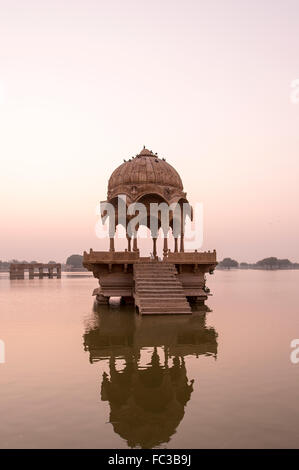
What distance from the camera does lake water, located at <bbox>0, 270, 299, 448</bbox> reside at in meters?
5.83

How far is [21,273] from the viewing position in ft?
250

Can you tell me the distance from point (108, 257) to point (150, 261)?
2.91 meters

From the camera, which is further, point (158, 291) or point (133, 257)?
point (133, 257)

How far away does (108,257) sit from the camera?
24.1 m

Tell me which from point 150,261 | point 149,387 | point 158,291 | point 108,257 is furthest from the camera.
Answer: point 150,261

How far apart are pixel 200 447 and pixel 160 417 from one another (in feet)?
4.26

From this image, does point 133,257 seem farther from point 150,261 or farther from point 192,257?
point 192,257

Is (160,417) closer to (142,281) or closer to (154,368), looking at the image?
(154,368)

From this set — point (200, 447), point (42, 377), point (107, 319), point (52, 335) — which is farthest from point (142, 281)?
point (200, 447)

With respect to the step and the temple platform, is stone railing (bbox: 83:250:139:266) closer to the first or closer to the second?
the temple platform

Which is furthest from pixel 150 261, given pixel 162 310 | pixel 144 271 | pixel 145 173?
pixel 145 173

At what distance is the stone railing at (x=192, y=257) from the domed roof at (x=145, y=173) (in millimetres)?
6990

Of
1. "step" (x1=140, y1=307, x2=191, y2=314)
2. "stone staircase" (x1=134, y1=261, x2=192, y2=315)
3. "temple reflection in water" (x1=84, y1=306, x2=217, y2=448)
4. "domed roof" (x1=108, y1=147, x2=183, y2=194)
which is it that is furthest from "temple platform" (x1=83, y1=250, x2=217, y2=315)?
"domed roof" (x1=108, y1=147, x2=183, y2=194)

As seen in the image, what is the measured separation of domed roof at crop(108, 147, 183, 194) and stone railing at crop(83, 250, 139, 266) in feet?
22.4
